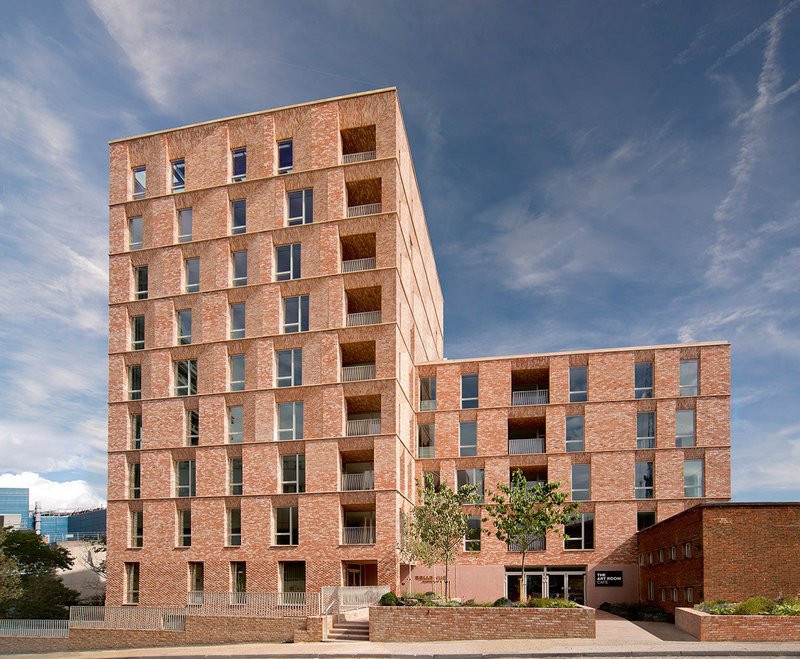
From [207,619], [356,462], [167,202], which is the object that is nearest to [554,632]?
[207,619]

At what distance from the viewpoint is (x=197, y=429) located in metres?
42.5

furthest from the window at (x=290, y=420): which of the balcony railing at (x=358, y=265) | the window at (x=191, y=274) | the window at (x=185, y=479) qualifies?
the window at (x=191, y=274)

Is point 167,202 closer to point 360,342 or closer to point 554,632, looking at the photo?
point 360,342

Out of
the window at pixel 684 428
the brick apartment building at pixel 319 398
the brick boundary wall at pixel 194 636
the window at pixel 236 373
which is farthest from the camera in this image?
the window at pixel 684 428

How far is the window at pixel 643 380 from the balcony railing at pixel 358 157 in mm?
20031

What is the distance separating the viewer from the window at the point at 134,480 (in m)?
43.0

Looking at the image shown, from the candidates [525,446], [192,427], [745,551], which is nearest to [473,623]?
[745,551]

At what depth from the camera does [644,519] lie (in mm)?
43781

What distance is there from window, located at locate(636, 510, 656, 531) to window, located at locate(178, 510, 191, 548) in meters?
25.1

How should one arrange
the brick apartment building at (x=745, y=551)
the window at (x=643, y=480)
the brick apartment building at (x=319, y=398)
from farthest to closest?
the window at (x=643, y=480) < the brick apartment building at (x=319, y=398) < the brick apartment building at (x=745, y=551)

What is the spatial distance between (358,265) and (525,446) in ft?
49.7

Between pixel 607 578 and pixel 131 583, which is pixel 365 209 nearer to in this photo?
pixel 131 583

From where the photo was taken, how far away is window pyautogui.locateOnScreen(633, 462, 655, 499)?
145ft

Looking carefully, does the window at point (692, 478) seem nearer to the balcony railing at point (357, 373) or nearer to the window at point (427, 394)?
the window at point (427, 394)
